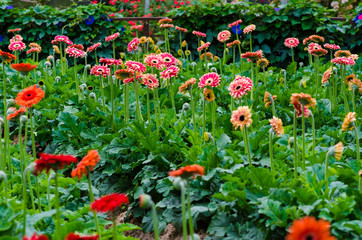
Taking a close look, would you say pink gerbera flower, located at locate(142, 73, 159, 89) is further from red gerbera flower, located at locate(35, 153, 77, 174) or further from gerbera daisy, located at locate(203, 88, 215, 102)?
red gerbera flower, located at locate(35, 153, 77, 174)

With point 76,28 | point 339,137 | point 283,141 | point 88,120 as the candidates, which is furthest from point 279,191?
point 76,28

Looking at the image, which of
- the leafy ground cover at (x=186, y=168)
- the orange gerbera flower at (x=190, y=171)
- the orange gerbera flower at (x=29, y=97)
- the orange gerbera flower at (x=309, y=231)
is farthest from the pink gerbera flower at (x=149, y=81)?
the orange gerbera flower at (x=309, y=231)

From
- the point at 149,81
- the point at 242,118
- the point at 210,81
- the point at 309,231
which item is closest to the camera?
the point at 309,231

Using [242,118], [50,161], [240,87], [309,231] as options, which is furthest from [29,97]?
[309,231]

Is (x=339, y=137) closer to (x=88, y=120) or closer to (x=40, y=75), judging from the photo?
(x=88, y=120)

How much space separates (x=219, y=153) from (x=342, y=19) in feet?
19.7

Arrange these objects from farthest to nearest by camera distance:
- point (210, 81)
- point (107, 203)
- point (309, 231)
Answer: point (210, 81)
point (107, 203)
point (309, 231)

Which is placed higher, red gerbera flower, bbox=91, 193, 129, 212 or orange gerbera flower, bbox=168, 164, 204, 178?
orange gerbera flower, bbox=168, 164, 204, 178

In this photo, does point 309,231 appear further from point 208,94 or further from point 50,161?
point 208,94

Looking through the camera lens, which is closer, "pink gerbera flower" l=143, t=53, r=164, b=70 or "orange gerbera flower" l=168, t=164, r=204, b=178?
"orange gerbera flower" l=168, t=164, r=204, b=178

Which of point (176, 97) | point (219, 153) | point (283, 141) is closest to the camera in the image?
point (219, 153)

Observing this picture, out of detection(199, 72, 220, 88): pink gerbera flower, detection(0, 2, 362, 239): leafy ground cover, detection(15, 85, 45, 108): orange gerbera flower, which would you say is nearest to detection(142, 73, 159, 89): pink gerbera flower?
detection(0, 2, 362, 239): leafy ground cover

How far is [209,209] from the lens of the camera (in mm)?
1860

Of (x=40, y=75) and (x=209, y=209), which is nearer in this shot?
(x=209, y=209)
